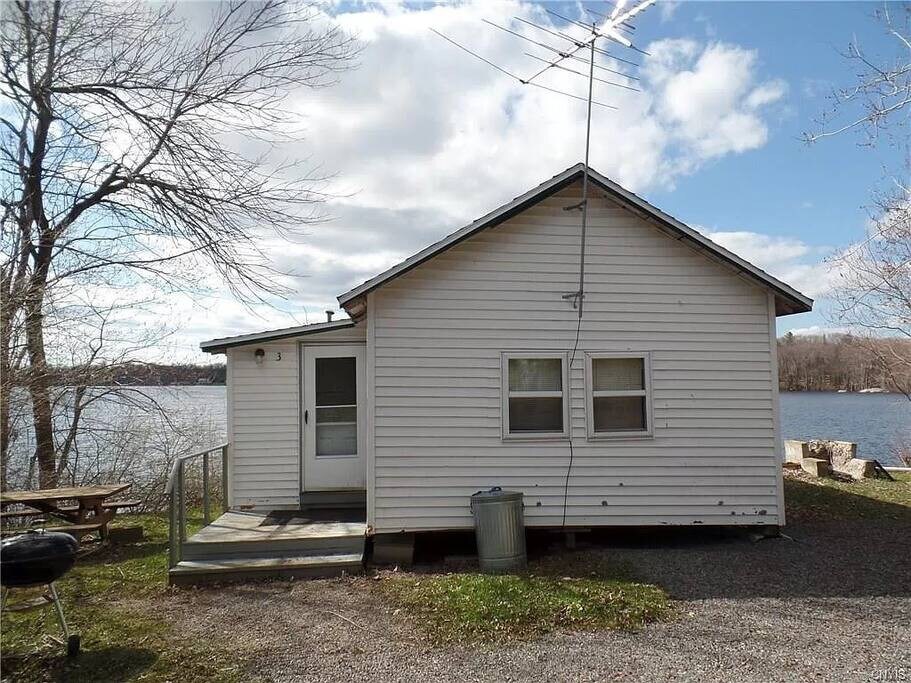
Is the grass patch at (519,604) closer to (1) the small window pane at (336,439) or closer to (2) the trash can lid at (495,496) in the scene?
(2) the trash can lid at (495,496)

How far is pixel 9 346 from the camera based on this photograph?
910 centimetres

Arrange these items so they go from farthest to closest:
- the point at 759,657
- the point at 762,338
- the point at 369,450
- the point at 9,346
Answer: the point at 9,346
the point at 762,338
the point at 369,450
the point at 759,657

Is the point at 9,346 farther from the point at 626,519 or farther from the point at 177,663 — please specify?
the point at 626,519

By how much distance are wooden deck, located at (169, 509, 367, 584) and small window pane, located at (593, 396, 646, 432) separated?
3.16m

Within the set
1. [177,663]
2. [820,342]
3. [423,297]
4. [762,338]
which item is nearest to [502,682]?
[177,663]

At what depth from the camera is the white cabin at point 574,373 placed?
730cm

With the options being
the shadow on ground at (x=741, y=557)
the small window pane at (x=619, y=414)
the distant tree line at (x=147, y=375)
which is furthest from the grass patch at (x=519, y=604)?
the distant tree line at (x=147, y=375)

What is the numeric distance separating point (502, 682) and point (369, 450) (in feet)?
11.4

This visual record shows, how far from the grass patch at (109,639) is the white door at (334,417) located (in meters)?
2.32

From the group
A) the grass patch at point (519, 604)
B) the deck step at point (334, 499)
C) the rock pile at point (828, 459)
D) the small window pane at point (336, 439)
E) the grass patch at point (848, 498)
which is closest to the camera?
the grass patch at point (519, 604)

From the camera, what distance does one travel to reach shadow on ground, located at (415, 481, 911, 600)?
6.04m

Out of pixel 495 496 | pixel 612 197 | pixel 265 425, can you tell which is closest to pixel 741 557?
pixel 495 496

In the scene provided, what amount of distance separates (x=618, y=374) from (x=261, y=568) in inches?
185

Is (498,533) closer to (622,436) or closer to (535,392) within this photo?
(535,392)
